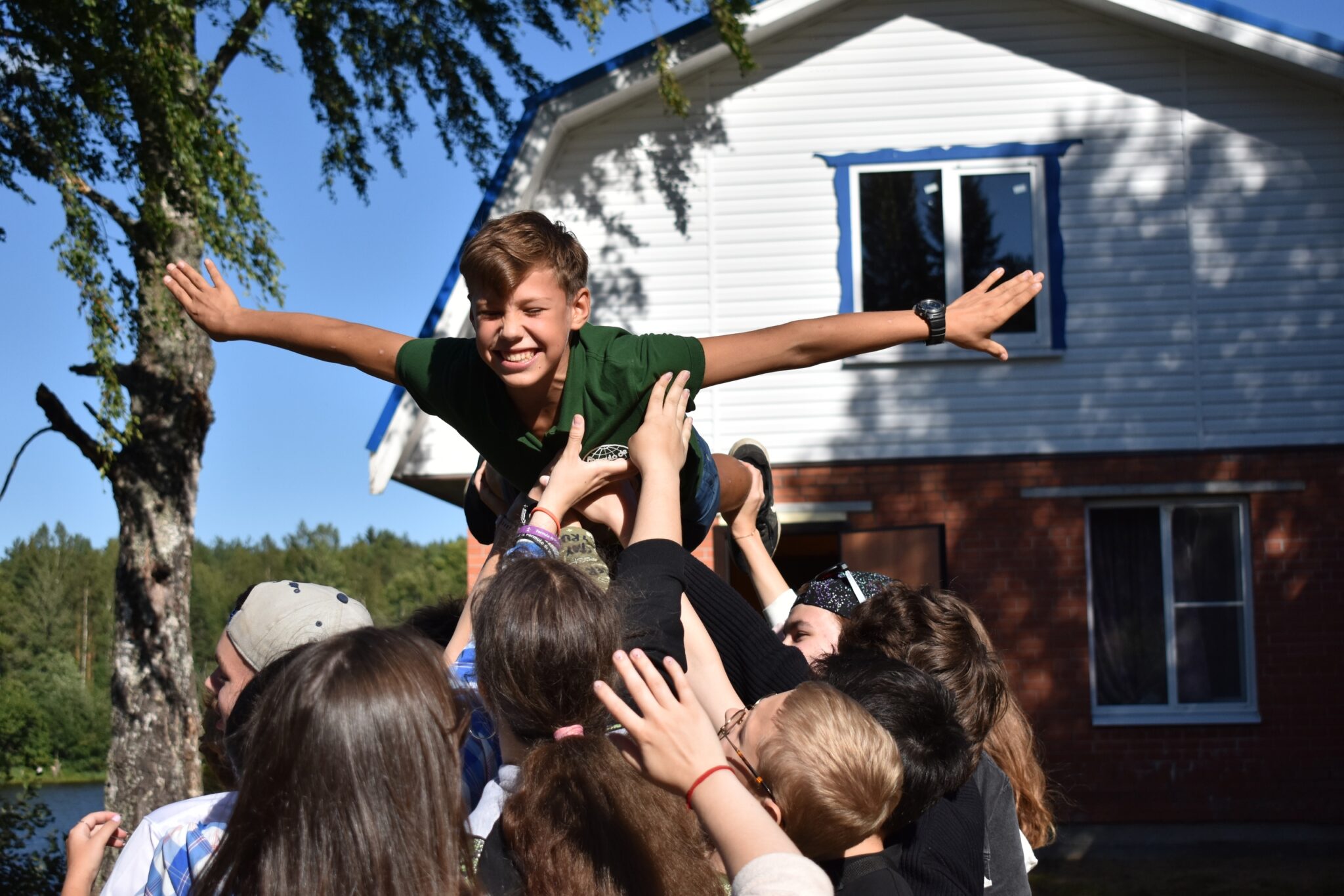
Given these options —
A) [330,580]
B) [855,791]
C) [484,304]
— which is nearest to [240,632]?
[484,304]

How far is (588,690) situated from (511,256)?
3.98 ft

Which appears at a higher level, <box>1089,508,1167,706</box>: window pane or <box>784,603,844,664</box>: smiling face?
<box>784,603,844,664</box>: smiling face

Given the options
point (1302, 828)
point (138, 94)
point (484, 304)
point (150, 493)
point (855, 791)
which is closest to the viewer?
point (855, 791)

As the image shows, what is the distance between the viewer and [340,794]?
164cm

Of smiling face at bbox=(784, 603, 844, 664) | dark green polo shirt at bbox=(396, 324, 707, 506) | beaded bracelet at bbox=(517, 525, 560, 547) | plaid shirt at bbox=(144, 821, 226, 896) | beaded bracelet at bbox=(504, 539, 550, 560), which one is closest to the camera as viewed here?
plaid shirt at bbox=(144, 821, 226, 896)

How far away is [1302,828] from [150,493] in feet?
30.4

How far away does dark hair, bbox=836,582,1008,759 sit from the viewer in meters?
2.83

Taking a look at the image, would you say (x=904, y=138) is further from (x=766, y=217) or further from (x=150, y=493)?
(x=150, y=493)

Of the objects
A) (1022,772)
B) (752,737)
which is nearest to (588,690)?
(752,737)

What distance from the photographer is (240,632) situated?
244 centimetres

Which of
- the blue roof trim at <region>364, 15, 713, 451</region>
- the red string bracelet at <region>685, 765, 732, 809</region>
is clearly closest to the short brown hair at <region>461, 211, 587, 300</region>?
the red string bracelet at <region>685, 765, 732, 809</region>

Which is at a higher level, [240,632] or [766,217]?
[766,217]

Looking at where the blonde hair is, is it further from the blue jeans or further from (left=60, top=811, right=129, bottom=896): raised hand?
the blue jeans

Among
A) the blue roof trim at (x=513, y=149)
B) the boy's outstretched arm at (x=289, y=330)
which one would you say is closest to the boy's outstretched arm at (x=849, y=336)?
the boy's outstretched arm at (x=289, y=330)
